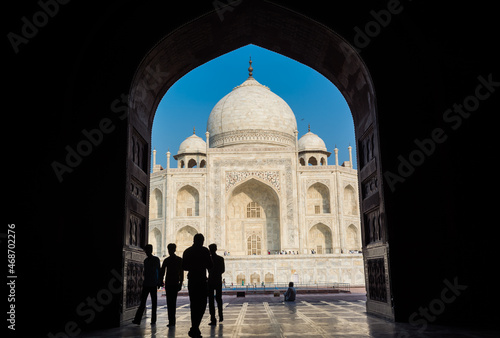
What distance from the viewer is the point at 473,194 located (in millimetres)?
5371

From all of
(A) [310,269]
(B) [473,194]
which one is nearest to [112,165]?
(B) [473,194]

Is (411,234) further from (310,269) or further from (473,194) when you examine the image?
(310,269)

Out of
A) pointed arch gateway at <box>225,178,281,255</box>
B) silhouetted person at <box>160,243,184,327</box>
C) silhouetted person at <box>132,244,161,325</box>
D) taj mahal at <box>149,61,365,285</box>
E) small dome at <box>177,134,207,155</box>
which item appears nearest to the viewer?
silhouetted person at <box>160,243,184,327</box>

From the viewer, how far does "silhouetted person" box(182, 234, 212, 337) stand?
4.45 m

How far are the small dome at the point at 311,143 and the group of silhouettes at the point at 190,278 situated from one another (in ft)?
81.9

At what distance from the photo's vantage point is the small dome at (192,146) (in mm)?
30594

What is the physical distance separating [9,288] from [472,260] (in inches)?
197

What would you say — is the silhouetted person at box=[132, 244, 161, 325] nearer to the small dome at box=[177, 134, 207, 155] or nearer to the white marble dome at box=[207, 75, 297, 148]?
the white marble dome at box=[207, 75, 297, 148]

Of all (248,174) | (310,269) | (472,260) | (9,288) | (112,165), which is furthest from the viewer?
(248,174)

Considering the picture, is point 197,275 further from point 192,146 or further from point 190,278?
point 192,146

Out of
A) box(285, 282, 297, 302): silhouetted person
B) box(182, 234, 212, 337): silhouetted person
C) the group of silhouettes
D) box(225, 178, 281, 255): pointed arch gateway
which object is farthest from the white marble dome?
box(182, 234, 212, 337): silhouetted person

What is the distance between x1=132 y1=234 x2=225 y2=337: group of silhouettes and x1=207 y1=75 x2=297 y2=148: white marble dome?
23878 millimetres

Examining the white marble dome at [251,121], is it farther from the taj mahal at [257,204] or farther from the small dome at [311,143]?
the taj mahal at [257,204]

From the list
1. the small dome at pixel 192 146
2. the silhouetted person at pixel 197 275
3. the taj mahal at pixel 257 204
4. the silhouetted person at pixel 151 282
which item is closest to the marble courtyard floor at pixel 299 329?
the silhouetted person at pixel 151 282
